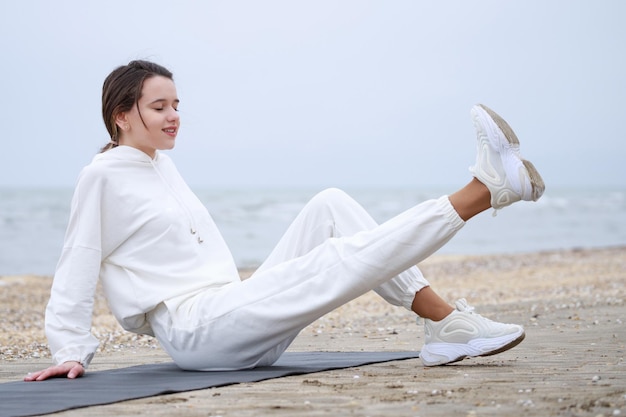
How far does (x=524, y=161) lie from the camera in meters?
3.50

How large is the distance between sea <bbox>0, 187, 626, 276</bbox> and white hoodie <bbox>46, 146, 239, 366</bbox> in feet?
50.7

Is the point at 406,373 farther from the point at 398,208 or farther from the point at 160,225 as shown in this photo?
the point at 398,208

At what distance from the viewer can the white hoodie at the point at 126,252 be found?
3.83m

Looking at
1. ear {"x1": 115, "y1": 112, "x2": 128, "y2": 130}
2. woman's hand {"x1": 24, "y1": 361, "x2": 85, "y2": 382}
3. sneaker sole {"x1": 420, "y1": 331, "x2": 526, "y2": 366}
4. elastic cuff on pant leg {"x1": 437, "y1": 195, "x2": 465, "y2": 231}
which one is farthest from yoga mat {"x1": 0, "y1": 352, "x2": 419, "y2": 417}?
ear {"x1": 115, "y1": 112, "x2": 128, "y2": 130}

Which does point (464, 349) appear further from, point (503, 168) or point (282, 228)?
point (282, 228)

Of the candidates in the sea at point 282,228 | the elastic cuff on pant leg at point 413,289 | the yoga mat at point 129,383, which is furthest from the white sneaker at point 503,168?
the sea at point 282,228

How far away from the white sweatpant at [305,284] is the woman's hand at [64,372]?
39 centimetres

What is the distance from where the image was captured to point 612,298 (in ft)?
27.7

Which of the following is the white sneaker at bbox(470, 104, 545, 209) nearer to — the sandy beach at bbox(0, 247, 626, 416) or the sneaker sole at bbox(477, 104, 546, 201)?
the sneaker sole at bbox(477, 104, 546, 201)

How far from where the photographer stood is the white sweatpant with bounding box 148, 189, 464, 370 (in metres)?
3.39

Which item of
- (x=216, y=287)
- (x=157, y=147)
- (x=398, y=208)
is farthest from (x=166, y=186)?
(x=398, y=208)

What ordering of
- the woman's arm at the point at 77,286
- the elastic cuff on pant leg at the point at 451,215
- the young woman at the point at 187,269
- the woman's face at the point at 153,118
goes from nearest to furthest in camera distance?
the elastic cuff on pant leg at the point at 451,215
the young woman at the point at 187,269
the woman's arm at the point at 77,286
the woman's face at the point at 153,118

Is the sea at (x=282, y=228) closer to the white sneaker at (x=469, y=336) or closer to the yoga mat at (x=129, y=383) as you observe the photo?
the yoga mat at (x=129, y=383)

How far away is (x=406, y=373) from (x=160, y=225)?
1.31 metres
